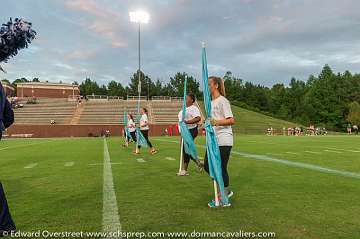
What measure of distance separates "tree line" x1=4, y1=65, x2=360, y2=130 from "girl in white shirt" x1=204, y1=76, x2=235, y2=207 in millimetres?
75810

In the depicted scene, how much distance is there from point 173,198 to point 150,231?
2.06 metres

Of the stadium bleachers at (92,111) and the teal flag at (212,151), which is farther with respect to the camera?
the stadium bleachers at (92,111)

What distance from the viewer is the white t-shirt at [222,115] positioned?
6.18m

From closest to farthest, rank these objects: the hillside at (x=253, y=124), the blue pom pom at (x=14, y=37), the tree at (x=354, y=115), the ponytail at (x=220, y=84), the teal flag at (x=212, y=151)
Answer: the blue pom pom at (x=14, y=37) → the teal flag at (x=212, y=151) → the ponytail at (x=220, y=84) → the hillside at (x=253, y=124) → the tree at (x=354, y=115)

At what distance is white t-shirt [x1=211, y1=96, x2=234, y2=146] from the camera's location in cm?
618

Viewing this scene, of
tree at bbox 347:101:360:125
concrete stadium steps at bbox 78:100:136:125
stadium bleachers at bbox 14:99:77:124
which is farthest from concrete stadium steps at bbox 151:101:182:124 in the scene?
tree at bbox 347:101:360:125

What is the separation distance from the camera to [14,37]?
14.6ft

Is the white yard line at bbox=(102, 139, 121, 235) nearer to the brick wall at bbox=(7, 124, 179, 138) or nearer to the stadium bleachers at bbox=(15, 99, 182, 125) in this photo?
the brick wall at bbox=(7, 124, 179, 138)

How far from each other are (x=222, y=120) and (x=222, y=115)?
11 centimetres

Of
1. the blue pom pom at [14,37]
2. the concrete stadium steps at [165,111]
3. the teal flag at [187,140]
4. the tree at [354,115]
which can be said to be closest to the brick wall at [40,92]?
the concrete stadium steps at [165,111]

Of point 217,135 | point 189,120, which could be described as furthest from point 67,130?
point 217,135

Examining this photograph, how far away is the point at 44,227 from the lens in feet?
16.5

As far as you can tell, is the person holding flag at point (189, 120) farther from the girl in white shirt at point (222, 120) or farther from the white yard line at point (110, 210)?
the girl in white shirt at point (222, 120)

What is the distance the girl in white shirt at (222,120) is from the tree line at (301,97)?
75.8 meters
